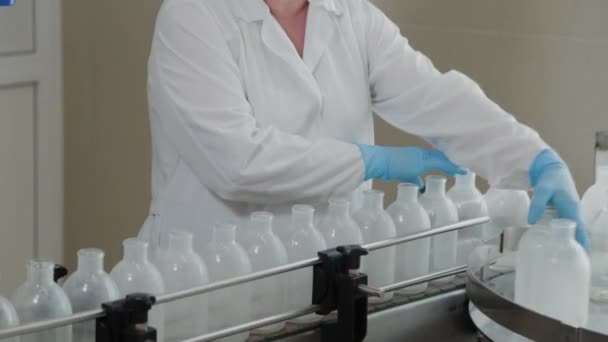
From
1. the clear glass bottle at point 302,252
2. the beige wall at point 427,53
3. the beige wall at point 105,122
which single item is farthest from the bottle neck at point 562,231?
the beige wall at point 105,122

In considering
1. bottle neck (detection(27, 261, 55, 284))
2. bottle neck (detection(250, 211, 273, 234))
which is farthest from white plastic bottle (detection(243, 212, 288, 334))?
bottle neck (detection(27, 261, 55, 284))

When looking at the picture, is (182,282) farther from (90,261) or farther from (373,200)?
(373,200)

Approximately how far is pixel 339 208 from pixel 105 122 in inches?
75.6

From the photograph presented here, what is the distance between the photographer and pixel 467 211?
1938 millimetres

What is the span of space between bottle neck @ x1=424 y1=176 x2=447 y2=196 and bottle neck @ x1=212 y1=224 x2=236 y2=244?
439 millimetres

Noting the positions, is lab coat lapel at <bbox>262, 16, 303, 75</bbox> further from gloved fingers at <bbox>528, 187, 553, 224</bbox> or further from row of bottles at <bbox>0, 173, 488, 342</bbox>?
gloved fingers at <bbox>528, 187, 553, 224</bbox>

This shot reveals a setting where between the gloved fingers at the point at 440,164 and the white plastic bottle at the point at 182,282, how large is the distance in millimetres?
618

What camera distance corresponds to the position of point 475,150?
6.59 ft

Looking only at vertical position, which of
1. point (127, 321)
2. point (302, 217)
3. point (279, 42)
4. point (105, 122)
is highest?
point (279, 42)

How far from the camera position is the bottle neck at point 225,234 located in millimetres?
1575

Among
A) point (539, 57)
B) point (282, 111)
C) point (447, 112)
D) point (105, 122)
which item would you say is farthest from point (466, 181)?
point (105, 122)

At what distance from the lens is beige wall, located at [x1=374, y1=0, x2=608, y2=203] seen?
270 cm

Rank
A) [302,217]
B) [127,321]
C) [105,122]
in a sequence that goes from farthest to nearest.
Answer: [105,122] < [302,217] < [127,321]

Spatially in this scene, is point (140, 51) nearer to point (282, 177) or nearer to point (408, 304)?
point (282, 177)
